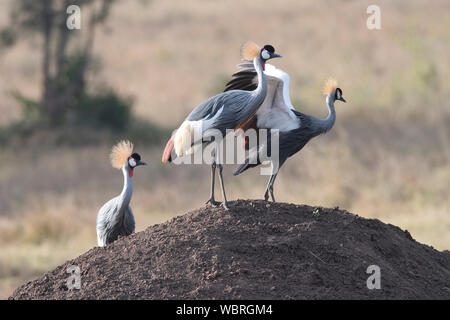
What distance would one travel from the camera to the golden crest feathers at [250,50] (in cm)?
649

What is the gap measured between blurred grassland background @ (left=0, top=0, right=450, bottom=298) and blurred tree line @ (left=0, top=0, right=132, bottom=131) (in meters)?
0.52

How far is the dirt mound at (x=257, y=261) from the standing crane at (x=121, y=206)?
1.18 metres

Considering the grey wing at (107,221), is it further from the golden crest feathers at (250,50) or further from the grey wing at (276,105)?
the golden crest feathers at (250,50)

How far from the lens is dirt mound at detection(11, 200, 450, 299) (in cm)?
505

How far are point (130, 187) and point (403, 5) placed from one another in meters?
31.3

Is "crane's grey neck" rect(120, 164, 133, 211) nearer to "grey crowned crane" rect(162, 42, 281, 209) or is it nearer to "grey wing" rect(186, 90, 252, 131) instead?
"grey crowned crane" rect(162, 42, 281, 209)

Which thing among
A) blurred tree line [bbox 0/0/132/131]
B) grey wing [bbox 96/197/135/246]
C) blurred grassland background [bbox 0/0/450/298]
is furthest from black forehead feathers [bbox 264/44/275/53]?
blurred tree line [bbox 0/0/132/131]

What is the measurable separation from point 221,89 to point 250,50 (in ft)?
61.5

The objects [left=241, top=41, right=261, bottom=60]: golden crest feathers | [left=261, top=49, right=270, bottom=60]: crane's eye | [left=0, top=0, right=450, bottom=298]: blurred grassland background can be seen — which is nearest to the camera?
[left=261, top=49, right=270, bottom=60]: crane's eye

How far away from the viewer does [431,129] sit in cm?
2167

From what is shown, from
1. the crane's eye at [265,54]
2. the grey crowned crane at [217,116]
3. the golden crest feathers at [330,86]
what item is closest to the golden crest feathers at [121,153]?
the grey crowned crane at [217,116]

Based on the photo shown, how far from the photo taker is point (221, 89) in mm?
25234
